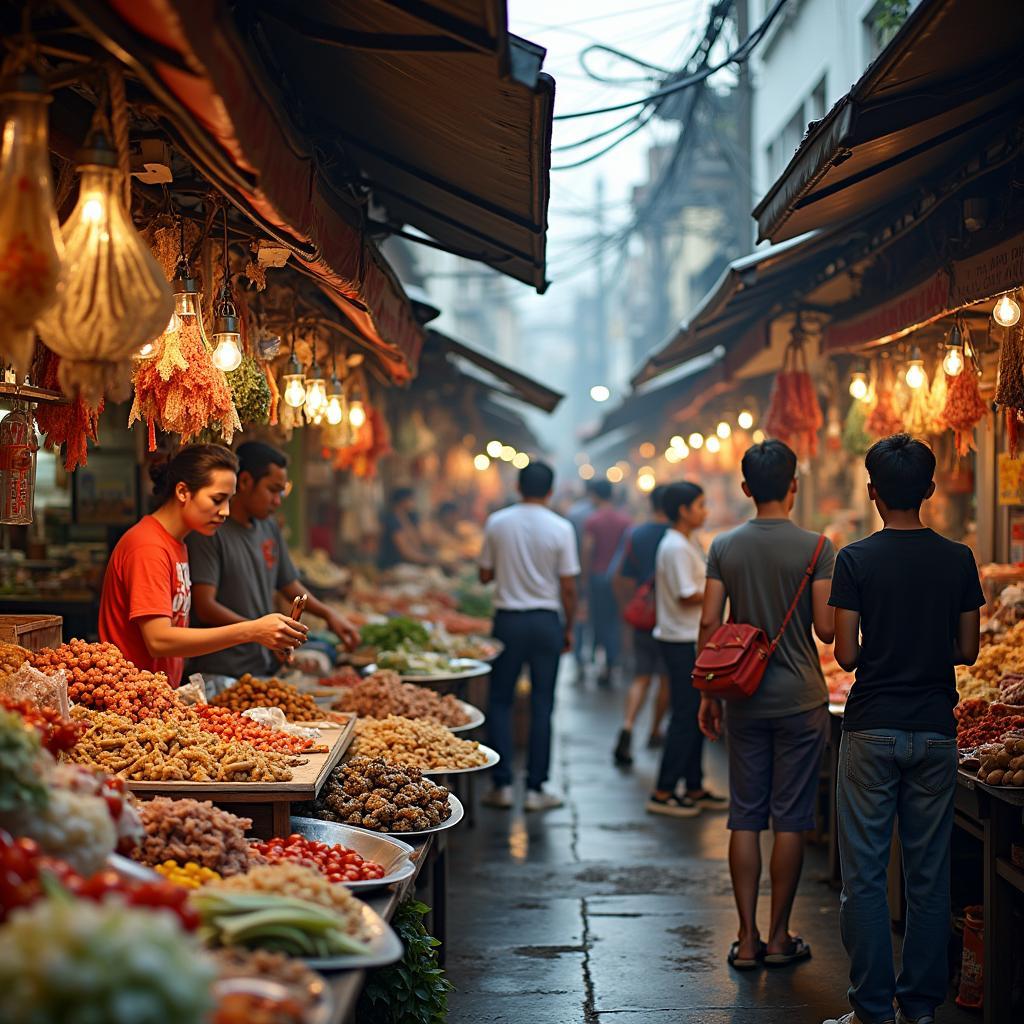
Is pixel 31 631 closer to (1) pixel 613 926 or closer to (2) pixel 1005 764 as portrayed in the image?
(1) pixel 613 926

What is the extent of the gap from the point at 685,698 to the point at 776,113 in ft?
35.4

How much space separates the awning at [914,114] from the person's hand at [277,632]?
2938 mm

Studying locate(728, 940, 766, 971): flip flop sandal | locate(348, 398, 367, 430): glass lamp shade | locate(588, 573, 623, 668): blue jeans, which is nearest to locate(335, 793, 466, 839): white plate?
locate(728, 940, 766, 971): flip flop sandal

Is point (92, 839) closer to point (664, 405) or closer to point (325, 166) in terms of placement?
point (325, 166)

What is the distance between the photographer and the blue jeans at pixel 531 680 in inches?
377

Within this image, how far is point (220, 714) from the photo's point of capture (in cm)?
526

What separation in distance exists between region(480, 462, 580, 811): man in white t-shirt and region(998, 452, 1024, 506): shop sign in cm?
313

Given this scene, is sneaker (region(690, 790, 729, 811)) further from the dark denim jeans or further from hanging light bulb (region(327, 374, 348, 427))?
hanging light bulb (region(327, 374, 348, 427))

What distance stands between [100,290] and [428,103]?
205 cm

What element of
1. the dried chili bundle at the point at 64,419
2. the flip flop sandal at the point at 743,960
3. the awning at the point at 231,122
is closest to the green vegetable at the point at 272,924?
the awning at the point at 231,122

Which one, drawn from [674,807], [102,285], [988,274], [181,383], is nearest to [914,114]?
[988,274]

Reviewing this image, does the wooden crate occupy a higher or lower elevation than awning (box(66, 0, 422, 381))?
lower

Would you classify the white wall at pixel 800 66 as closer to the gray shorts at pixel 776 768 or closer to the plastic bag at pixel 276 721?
the gray shorts at pixel 776 768

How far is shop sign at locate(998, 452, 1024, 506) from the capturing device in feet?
25.8
